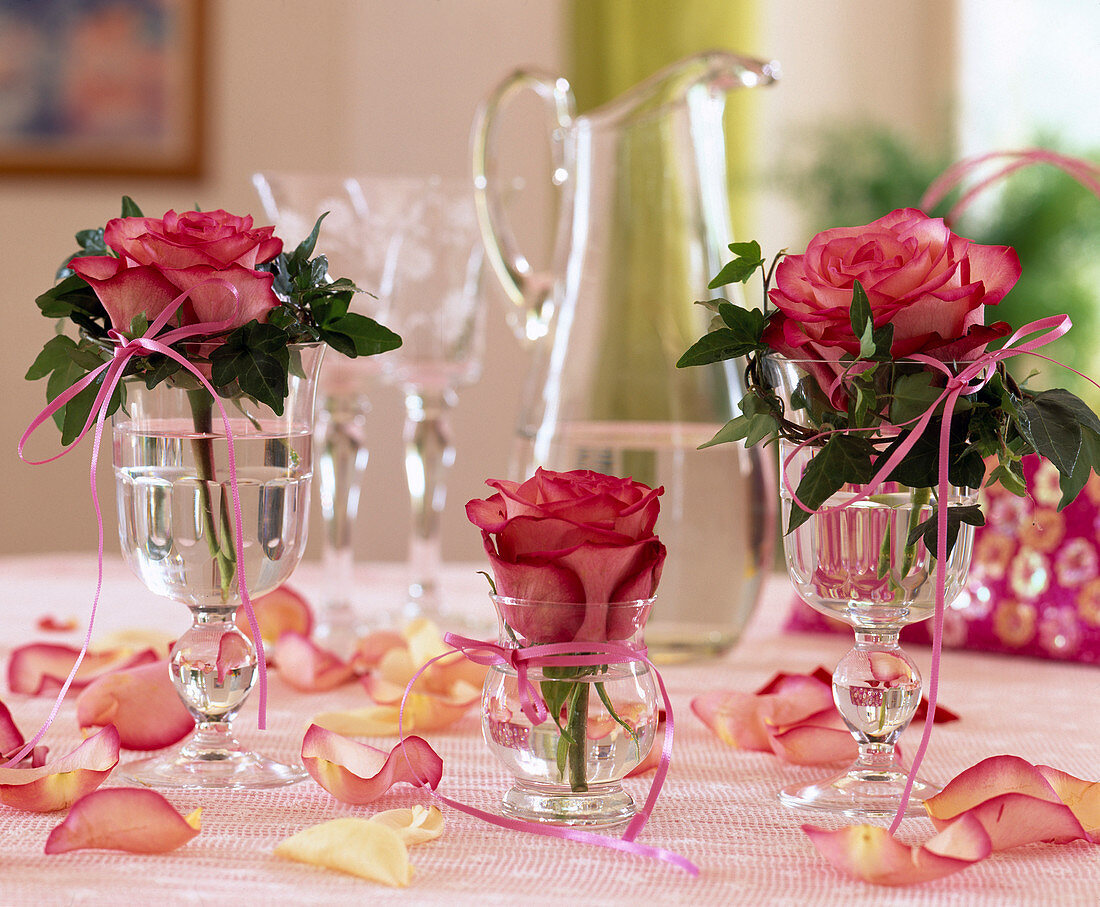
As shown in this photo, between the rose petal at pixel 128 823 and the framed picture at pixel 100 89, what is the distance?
7.92 feet

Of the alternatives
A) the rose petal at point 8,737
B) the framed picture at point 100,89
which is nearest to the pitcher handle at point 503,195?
the rose petal at point 8,737

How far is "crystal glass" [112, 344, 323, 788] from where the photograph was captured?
567 mm

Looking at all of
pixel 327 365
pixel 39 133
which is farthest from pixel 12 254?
pixel 327 365

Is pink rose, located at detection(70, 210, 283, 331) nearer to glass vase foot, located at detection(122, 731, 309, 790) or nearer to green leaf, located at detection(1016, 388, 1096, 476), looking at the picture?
glass vase foot, located at detection(122, 731, 309, 790)

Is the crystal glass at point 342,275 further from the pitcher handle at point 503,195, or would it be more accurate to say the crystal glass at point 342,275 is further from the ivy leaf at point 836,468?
the ivy leaf at point 836,468

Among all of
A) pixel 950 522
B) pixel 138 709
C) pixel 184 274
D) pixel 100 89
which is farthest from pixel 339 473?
pixel 100 89

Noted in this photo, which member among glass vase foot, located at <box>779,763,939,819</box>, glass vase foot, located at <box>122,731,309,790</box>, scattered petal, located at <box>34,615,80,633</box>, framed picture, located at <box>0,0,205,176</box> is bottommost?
scattered petal, located at <box>34,615,80,633</box>

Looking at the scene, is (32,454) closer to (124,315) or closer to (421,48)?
(421,48)

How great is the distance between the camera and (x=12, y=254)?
8.82 ft

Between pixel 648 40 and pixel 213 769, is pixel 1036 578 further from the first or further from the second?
pixel 648 40

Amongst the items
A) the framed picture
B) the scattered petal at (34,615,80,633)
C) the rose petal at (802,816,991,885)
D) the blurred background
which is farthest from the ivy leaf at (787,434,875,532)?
the framed picture

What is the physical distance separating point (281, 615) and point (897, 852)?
21.3 inches

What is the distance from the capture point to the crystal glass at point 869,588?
1.77 feet

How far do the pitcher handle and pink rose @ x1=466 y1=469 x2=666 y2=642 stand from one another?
0.43m
